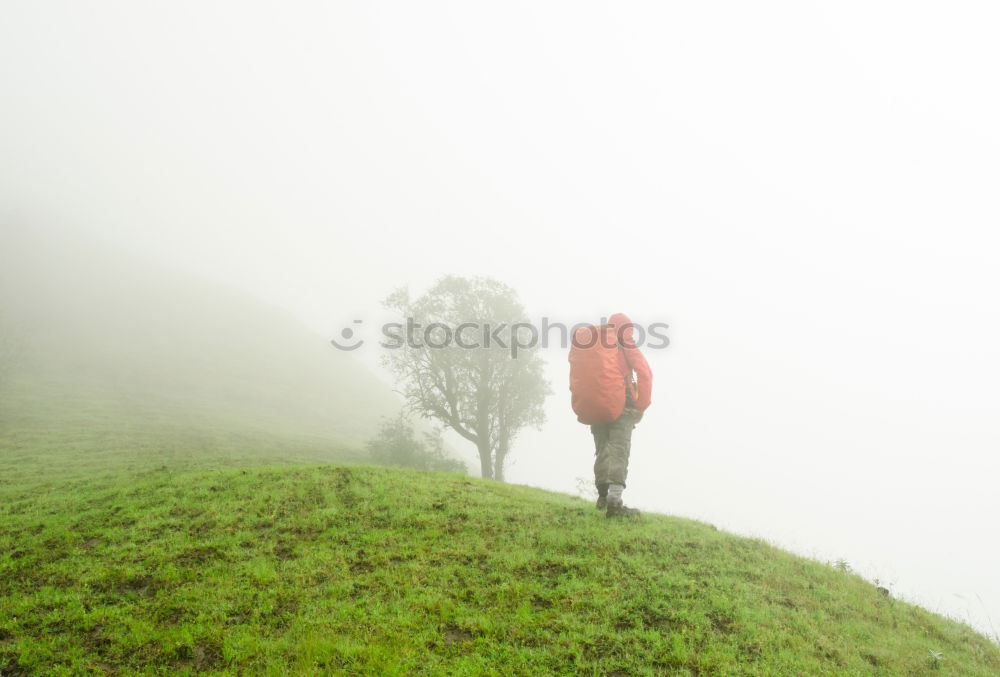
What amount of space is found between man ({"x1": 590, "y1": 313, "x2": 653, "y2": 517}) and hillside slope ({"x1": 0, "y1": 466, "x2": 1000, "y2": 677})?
78 centimetres

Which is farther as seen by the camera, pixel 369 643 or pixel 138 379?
pixel 138 379

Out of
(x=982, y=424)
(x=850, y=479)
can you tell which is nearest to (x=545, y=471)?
(x=850, y=479)

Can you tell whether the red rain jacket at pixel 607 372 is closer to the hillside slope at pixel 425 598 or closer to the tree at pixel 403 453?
the hillside slope at pixel 425 598

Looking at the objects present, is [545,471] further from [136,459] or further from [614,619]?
[614,619]

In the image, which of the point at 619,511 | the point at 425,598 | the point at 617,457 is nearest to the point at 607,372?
the point at 617,457

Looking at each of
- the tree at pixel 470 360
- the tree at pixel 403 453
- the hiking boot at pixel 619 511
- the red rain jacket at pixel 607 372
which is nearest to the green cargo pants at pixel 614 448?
the red rain jacket at pixel 607 372

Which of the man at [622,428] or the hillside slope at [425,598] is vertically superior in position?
the man at [622,428]

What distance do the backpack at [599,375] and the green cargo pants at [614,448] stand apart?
11.6 inches

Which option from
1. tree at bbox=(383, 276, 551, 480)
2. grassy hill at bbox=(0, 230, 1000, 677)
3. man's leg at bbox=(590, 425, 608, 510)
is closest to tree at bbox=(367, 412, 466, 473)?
tree at bbox=(383, 276, 551, 480)

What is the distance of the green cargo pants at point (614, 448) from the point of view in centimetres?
1041

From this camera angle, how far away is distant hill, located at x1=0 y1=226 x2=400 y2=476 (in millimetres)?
27116

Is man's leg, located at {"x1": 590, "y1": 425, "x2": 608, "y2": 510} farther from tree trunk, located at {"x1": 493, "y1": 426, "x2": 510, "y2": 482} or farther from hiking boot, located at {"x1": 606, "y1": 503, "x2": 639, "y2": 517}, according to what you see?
tree trunk, located at {"x1": 493, "y1": 426, "x2": 510, "y2": 482}

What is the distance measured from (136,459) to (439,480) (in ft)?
44.4

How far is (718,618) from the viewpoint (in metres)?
6.60
